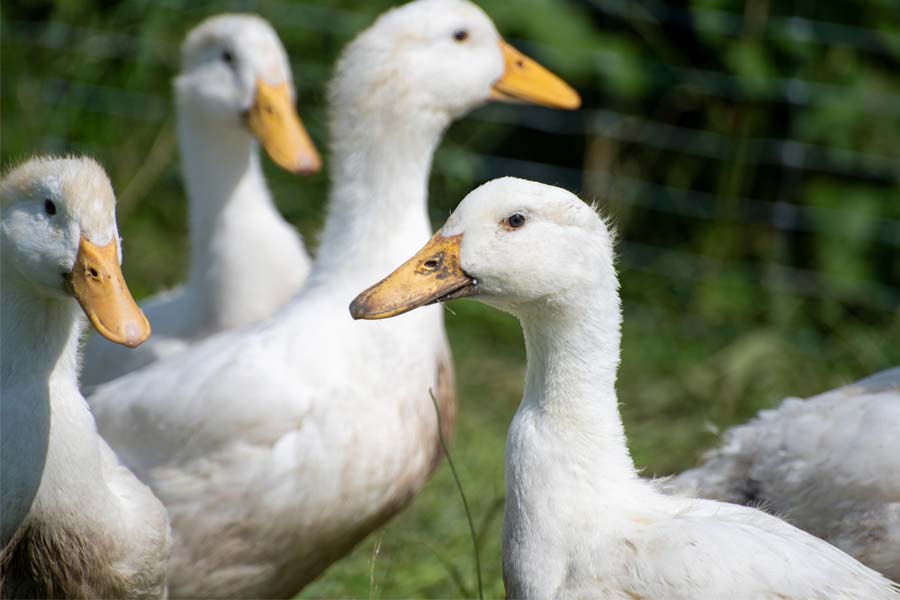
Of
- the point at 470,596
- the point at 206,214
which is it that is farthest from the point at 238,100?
the point at 470,596

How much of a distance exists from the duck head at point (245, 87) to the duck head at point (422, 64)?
46 centimetres

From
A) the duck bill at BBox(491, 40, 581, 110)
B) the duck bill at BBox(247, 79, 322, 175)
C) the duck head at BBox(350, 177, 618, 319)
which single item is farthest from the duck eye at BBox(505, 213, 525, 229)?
the duck bill at BBox(247, 79, 322, 175)

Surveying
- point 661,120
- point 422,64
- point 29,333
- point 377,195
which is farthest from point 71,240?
point 661,120

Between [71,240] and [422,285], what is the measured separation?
26.7 inches

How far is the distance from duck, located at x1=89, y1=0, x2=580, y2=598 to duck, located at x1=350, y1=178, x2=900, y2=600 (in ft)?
2.48

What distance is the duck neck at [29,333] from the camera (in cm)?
281

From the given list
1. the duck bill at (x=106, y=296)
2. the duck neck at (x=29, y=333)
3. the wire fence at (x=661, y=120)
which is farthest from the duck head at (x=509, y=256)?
the wire fence at (x=661, y=120)

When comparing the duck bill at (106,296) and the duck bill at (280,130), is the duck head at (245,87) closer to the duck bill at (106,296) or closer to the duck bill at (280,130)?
the duck bill at (280,130)

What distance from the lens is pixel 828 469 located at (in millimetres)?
2844

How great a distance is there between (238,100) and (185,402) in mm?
1337

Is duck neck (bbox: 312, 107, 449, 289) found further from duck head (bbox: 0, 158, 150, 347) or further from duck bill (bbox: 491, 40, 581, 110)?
duck head (bbox: 0, 158, 150, 347)

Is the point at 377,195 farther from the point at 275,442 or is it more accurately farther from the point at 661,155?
the point at 661,155

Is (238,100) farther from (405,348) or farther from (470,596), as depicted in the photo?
(470,596)

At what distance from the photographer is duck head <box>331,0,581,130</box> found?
3.67 metres
